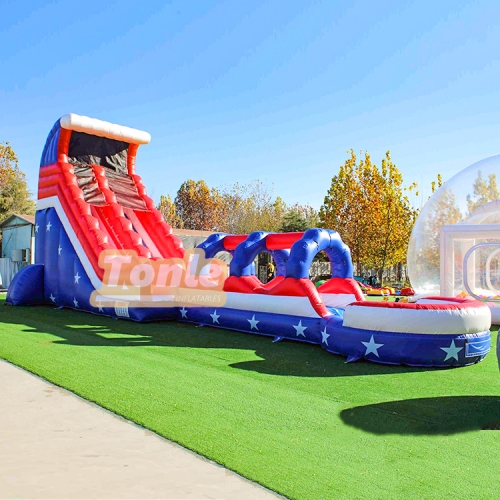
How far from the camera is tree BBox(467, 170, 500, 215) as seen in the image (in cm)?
1087

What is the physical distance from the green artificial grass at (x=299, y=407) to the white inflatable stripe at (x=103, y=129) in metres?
5.72

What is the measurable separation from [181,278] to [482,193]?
6.57 m

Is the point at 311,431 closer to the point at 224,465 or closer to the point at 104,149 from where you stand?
the point at 224,465

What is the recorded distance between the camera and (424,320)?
19.2 feet

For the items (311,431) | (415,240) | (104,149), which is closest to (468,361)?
(311,431)

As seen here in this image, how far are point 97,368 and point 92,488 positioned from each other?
289 cm

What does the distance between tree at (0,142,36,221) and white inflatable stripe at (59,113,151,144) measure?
19.7 meters

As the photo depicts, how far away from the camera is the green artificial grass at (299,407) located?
304cm

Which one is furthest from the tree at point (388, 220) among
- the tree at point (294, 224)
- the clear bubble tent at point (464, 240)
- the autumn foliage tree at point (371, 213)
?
the clear bubble tent at point (464, 240)

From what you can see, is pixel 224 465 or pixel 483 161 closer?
pixel 224 465

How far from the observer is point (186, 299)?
31.1 feet

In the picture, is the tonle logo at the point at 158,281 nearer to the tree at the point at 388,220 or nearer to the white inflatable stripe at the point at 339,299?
the white inflatable stripe at the point at 339,299

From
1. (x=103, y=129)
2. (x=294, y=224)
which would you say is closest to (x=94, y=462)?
(x=103, y=129)

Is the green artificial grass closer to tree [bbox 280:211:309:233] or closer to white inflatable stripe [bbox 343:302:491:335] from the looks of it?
white inflatable stripe [bbox 343:302:491:335]
